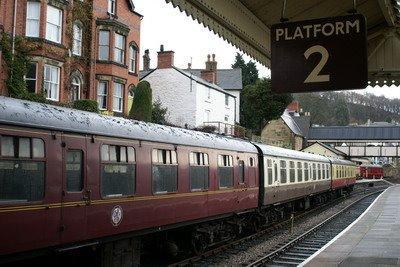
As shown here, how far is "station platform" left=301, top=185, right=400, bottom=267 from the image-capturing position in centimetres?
1080

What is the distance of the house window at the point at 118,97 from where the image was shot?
96.0 ft

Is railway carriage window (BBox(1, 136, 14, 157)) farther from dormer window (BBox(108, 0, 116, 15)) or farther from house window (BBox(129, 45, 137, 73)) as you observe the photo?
house window (BBox(129, 45, 137, 73))

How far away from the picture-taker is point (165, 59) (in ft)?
136

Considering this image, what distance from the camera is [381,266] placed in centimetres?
1028

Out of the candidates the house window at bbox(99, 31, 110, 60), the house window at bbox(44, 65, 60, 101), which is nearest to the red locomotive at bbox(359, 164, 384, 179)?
the house window at bbox(99, 31, 110, 60)

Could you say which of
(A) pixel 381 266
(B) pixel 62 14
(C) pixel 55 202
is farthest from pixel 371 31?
(B) pixel 62 14

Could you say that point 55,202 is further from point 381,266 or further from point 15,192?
point 381,266

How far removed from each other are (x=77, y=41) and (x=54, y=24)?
7.53ft

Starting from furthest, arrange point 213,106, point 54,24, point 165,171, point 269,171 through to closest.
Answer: point 213,106 → point 54,24 → point 269,171 → point 165,171

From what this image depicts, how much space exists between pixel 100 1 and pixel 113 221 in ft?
75.2

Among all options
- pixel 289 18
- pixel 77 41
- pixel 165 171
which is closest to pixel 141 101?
pixel 77 41

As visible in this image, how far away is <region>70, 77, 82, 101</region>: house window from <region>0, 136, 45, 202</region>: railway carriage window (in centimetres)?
2059

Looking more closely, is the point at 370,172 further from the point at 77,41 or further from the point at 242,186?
the point at 242,186

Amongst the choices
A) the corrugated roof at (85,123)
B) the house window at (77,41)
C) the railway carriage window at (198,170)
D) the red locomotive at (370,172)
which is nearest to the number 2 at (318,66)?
the corrugated roof at (85,123)
